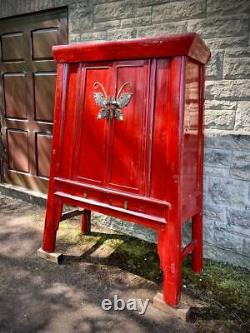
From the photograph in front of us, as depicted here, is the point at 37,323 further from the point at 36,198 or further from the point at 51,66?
the point at 51,66

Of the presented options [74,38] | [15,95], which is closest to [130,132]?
[74,38]

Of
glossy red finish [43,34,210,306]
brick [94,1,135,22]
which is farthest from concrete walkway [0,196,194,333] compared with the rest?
brick [94,1,135,22]

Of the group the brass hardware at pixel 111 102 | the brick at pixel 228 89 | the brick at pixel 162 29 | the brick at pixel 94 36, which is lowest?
the brass hardware at pixel 111 102

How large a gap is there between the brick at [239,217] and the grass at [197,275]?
424 millimetres

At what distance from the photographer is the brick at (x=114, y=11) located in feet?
10.9

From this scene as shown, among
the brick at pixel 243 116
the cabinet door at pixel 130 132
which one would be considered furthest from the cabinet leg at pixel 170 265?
the brick at pixel 243 116

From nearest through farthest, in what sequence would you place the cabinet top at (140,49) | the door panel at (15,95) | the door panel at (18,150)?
the cabinet top at (140,49) < the door panel at (15,95) < the door panel at (18,150)

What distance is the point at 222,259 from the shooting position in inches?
123

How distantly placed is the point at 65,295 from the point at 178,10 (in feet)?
8.82

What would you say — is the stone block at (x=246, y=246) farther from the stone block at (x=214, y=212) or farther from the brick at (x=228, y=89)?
the brick at (x=228, y=89)

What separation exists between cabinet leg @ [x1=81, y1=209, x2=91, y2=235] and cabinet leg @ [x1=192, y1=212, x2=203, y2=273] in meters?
1.25

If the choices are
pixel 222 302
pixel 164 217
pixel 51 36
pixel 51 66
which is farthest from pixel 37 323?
pixel 51 36

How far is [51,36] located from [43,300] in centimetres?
297

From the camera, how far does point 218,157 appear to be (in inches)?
118
